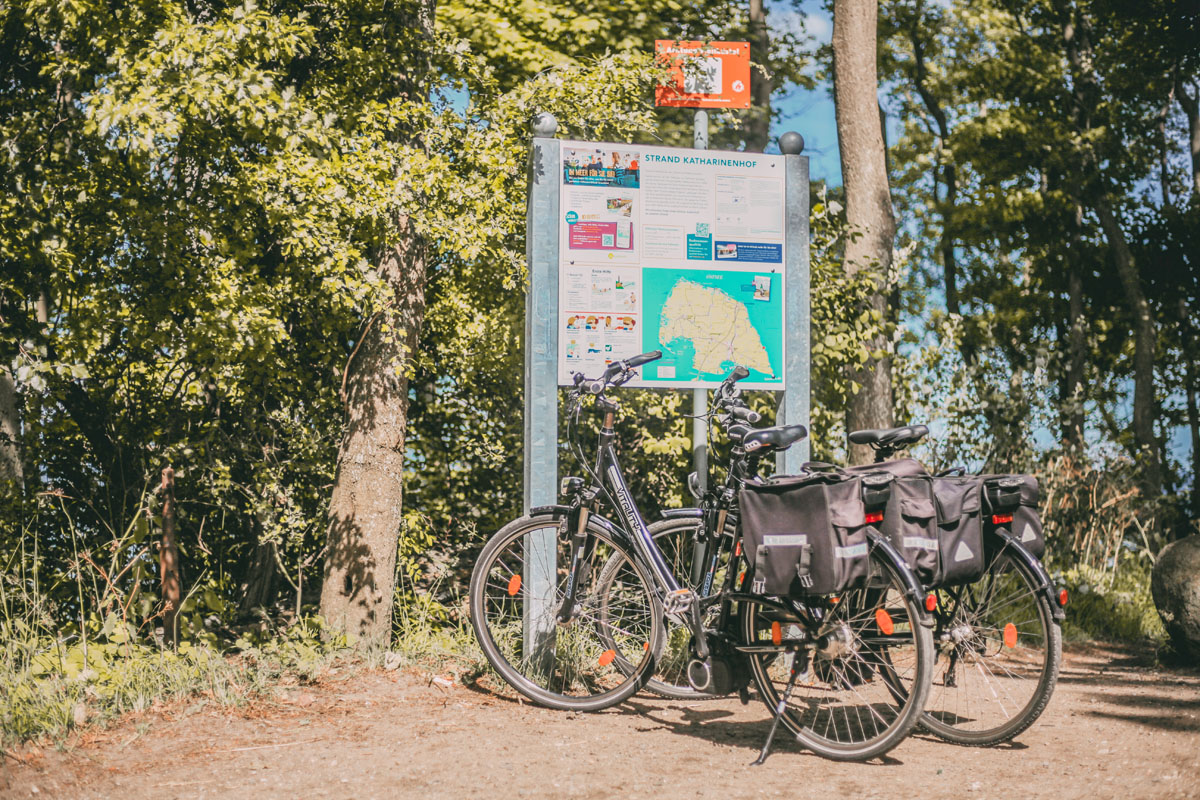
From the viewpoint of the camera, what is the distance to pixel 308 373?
6.92 meters

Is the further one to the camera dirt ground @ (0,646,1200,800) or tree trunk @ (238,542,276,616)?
tree trunk @ (238,542,276,616)

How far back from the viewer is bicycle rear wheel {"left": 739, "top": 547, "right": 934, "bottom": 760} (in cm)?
401

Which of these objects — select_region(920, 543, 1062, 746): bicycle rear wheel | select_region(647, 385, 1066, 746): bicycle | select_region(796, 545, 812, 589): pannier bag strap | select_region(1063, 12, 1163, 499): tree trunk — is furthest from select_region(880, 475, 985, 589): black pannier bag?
select_region(1063, 12, 1163, 499): tree trunk

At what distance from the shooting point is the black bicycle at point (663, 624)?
4164 millimetres

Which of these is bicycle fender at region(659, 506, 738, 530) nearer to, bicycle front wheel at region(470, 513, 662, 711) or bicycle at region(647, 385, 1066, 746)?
bicycle at region(647, 385, 1066, 746)

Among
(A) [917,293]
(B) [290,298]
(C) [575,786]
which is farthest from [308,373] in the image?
(A) [917,293]

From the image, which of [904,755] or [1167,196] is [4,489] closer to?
[904,755]

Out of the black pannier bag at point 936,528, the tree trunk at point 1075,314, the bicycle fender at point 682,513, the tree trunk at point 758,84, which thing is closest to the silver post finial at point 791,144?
the bicycle fender at point 682,513

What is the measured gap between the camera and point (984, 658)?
448 centimetres

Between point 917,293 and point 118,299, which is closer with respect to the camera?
point 118,299

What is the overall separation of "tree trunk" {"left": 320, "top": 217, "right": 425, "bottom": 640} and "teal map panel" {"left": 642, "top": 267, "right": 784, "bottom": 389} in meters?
1.68

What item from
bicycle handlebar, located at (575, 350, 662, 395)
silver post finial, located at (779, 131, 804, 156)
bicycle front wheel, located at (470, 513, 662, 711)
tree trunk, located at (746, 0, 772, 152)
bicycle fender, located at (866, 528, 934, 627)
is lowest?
bicycle front wheel, located at (470, 513, 662, 711)

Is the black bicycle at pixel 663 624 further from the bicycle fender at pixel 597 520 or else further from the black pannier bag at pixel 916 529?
the black pannier bag at pixel 916 529

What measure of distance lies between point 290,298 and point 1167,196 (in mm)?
21179
